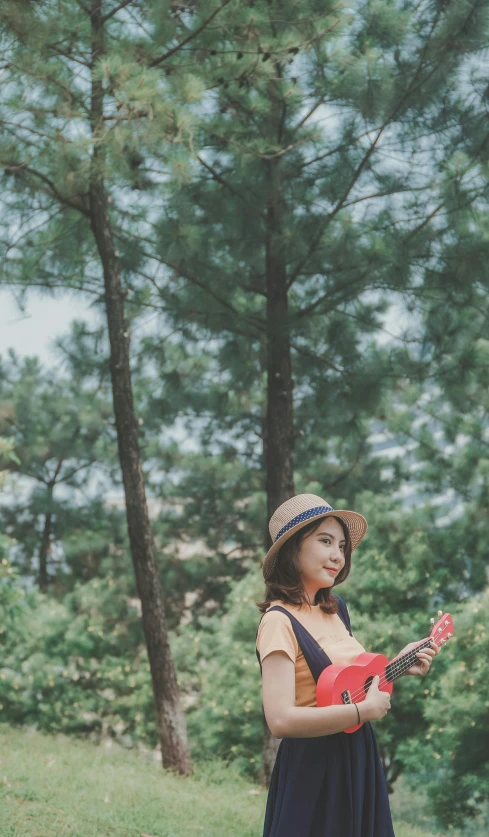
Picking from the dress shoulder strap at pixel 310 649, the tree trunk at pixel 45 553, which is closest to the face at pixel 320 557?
the dress shoulder strap at pixel 310 649

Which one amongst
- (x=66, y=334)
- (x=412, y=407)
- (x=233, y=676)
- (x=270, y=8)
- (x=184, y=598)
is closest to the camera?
(x=270, y=8)

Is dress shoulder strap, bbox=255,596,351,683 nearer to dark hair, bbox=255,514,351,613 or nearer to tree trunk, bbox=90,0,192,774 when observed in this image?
dark hair, bbox=255,514,351,613

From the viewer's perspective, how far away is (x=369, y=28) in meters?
5.43

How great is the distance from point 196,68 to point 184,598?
6715mm

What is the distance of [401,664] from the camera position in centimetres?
184

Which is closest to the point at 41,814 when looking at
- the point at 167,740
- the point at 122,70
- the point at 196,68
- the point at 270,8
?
the point at 167,740

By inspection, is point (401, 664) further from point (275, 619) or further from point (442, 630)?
point (275, 619)

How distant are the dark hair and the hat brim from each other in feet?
0.03

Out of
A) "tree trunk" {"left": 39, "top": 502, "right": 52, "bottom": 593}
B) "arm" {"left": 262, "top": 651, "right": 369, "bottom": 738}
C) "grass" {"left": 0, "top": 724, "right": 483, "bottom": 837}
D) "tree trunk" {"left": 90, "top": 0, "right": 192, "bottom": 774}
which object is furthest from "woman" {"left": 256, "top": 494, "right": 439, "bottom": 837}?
"tree trunk" {"left": 39, "top": 502, "right": 52, "bottom": 593}

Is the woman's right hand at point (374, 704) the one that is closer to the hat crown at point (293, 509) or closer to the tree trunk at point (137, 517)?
the hat crown at point (293, 509)

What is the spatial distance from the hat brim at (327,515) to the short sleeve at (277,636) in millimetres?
160

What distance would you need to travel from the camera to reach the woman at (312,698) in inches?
64.6

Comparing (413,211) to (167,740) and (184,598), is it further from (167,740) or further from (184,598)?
(184,598)

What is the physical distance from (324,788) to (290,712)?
0.71ft
